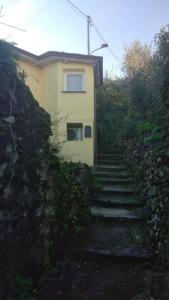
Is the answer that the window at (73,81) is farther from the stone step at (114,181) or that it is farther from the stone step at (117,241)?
the stone step at (117,241)

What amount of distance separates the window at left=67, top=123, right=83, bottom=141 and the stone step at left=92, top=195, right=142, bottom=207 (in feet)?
18.4

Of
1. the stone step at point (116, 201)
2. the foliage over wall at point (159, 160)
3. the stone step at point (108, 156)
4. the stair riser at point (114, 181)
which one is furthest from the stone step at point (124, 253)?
the stone step at point (108, 156)

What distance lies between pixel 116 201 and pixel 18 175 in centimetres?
453

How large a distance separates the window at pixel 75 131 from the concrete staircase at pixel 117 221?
372 centimetres

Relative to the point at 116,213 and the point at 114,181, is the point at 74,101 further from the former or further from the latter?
the point at 116,213

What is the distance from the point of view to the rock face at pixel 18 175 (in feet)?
10.1

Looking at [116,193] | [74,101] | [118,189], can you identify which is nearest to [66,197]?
[116,193]

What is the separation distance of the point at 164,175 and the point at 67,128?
28.7 feet

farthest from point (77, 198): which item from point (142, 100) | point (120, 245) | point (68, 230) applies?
point (142, 100)

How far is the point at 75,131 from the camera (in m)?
13.3

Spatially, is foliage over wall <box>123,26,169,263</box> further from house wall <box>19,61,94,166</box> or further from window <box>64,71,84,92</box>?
window <box>64,71,84,92</box>

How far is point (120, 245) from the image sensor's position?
17.4 ft

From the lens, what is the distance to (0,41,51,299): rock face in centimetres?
308

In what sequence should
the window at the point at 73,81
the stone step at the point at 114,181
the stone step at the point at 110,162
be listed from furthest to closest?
the window at the point at 73,81, the stone step at the point at 110,162, the stone step at the point at 114,181
